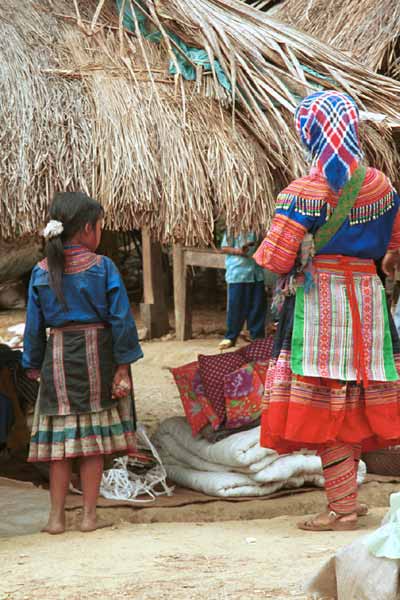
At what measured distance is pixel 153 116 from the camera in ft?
16.5

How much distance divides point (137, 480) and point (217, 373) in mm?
721

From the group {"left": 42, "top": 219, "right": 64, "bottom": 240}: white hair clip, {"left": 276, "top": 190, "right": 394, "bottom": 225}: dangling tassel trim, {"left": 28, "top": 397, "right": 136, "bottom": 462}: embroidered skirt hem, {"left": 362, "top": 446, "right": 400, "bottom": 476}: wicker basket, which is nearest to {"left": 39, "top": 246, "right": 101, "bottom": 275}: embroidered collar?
{"left": 42, "top": 219, "right": 64, "bottom": 240}: white hair clip

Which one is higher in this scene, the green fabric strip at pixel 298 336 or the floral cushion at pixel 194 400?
the green fabric strip at pixel 298 336

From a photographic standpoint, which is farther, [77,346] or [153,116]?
[153,116]

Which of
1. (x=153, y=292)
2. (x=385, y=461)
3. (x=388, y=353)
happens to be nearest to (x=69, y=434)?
(x=388, y=353)

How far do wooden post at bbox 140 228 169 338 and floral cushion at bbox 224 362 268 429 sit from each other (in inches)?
211

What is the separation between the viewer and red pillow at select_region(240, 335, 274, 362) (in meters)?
5.50

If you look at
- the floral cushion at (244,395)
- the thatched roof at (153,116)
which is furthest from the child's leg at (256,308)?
the floral cushion at (244,395)

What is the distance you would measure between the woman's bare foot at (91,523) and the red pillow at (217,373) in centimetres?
103

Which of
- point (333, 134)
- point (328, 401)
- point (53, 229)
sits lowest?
point (328, 401)

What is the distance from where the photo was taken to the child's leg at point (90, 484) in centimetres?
444

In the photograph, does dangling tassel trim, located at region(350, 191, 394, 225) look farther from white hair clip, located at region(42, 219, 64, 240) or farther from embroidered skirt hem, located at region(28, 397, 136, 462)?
embroidered skirt hem, located at region(28, 397, 136, 462)

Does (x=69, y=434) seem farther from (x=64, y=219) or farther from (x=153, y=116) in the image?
(x=153, y=116)

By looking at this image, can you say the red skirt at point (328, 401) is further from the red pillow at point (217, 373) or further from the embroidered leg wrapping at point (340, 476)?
the red pillow at point (217, 373)
